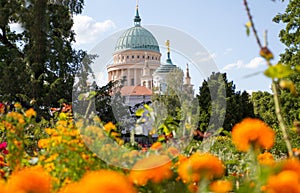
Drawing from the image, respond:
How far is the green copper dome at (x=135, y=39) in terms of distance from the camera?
487 cm

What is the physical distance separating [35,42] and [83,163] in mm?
15078

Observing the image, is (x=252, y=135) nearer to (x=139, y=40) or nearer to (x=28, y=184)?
(x=28, y=184)

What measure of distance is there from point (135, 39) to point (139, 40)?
0.24 m

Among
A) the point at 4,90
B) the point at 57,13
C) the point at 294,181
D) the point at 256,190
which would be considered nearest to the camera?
the point at 294,181

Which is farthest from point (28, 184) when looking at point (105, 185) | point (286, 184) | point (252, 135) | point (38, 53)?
point (38, 53)

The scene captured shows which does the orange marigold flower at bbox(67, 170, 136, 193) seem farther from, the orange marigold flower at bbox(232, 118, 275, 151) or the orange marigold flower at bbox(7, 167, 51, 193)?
the orange marigold flower at bbox(232, 118, 275, 151)

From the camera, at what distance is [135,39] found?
6762 millimetres

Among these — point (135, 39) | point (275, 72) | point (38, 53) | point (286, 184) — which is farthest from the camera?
point (38, 53)

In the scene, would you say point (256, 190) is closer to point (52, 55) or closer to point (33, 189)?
point (33, 189)

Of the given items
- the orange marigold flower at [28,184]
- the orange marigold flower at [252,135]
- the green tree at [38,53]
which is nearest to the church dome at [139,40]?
the orange marigold flower at [252,135]

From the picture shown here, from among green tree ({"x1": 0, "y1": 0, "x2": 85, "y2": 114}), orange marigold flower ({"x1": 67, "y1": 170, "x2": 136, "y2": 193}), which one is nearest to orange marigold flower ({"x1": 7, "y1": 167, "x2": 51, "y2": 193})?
orange marigold flower ({"x1": 67, "y1": 170, "x2": 136, "y2": 193})

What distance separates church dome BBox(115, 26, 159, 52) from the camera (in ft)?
16.0

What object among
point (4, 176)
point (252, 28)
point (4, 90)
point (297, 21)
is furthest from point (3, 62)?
point (252, 28)

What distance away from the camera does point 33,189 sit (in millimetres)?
932
